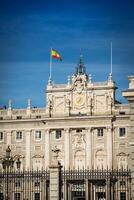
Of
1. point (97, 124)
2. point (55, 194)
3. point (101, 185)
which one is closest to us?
point (55, 194)

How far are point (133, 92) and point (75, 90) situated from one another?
108 ft

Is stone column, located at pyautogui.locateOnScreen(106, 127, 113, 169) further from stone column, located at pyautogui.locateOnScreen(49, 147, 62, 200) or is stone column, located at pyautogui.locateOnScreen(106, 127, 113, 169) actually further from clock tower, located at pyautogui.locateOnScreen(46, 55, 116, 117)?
stone column, located at pyautogui.locateOnScreen(49, 147, 62, 200)

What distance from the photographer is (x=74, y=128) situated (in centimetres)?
6431

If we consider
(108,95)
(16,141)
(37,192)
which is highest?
(108,95)

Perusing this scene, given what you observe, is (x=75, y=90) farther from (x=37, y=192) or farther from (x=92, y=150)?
(x=37, y=192)

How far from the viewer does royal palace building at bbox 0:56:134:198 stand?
63.0 m

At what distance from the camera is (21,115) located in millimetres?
66562

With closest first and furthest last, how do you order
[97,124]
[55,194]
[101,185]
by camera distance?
[55,194]
[101,185]
[97,124]

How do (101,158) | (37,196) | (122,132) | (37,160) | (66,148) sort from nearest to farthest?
(37,196) < (122,132) < (101,158) < (66,148) < (37,160)

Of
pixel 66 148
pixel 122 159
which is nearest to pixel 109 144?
pixel 122 159

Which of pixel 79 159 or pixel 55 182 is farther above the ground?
pixel 55 182

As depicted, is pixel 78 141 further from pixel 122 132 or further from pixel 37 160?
pixel 37 160

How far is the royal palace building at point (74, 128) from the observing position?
6300 cm

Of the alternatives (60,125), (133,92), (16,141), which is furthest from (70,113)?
(133,92)
